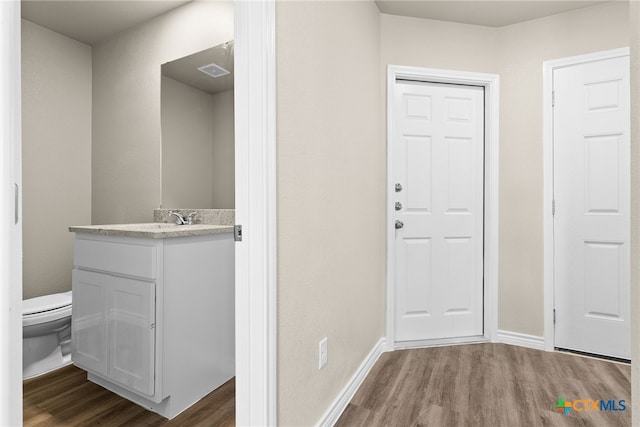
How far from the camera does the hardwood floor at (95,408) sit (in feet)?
5.46

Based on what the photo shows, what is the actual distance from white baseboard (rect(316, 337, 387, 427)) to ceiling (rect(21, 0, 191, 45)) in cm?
271

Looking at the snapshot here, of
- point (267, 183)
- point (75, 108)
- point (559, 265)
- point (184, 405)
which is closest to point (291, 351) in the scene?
point (267, 183)

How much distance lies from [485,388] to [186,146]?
245cm

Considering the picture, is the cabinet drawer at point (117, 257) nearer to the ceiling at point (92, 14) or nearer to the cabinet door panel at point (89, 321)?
the cabinet door panel at point (89, 321)

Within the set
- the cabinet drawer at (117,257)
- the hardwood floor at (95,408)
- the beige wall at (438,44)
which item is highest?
the beige wall at (438,44)

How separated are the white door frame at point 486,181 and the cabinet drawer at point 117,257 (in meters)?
1.56

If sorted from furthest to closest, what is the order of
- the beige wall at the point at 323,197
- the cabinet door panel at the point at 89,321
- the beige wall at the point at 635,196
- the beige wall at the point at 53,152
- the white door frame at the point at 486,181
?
the beige wall at the point at 53,152, the white door frame at the point at 486,181, the cabinet door panel at the point at 89,321, the beige wall at the point at 323,197, the beige wall at the point at 635,196

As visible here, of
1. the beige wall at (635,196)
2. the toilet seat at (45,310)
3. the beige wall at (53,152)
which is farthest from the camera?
the beige wall at (53,152)

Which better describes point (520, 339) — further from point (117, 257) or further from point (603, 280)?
point (117, 257)

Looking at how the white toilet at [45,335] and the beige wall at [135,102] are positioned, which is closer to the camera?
the white toilet at [45,335]

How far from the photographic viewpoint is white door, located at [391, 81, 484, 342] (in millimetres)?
2553

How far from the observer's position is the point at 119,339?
5.71ft

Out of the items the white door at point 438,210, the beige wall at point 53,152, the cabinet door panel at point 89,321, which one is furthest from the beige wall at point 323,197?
the beige wall at point 53,152

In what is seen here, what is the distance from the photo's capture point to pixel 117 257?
176 centimetres
